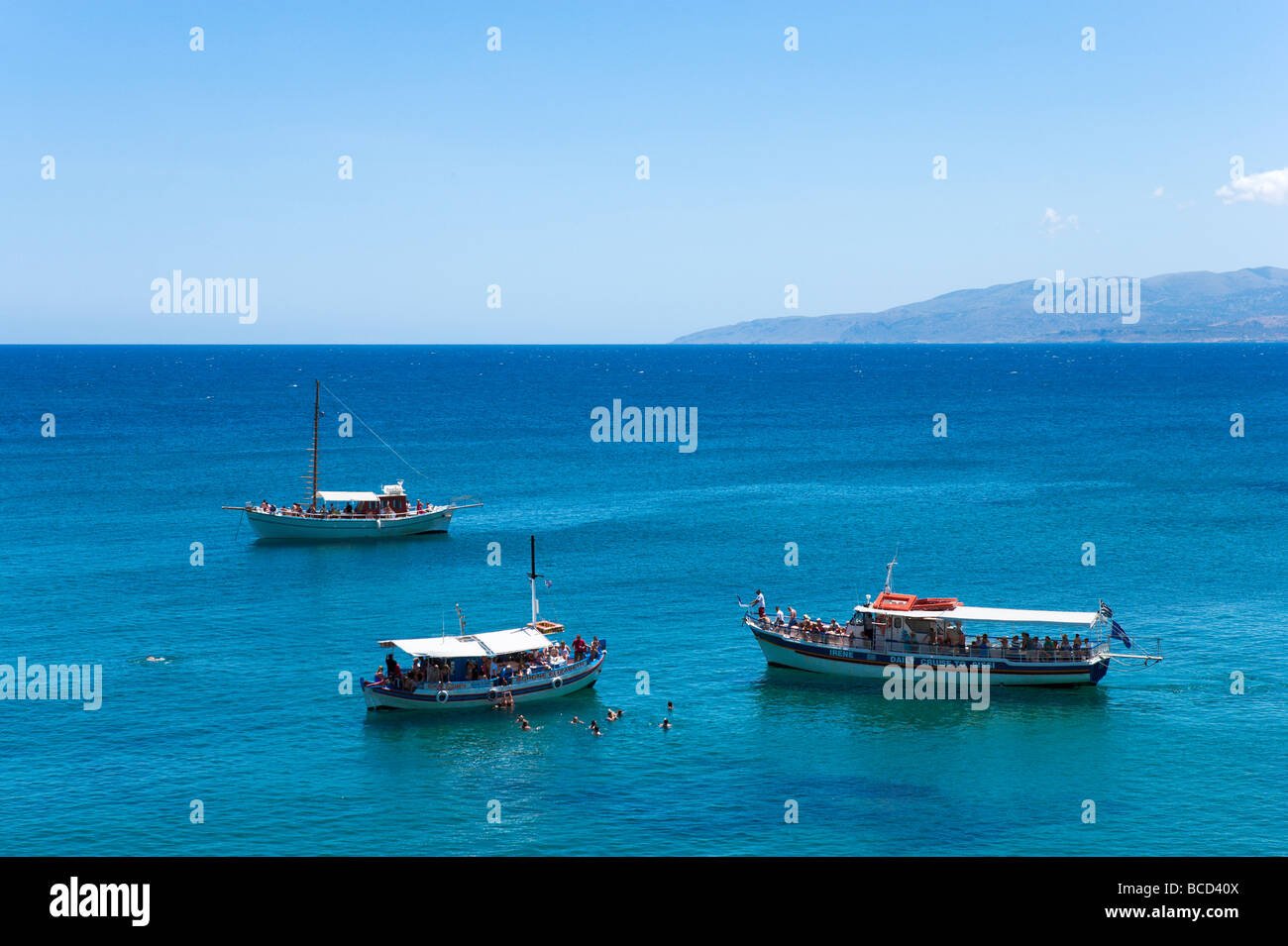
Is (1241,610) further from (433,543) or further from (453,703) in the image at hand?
(433,543)

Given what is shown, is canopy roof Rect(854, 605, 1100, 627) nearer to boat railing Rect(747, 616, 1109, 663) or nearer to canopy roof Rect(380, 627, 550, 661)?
boat railing Rect(747, 616, 1109, 663)

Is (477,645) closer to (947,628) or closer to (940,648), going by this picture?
(940,648)

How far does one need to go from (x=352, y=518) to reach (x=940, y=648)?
5964 centimetres

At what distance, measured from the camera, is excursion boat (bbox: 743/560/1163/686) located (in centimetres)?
6175

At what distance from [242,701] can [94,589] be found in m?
29.7

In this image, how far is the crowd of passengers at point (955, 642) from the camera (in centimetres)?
6181

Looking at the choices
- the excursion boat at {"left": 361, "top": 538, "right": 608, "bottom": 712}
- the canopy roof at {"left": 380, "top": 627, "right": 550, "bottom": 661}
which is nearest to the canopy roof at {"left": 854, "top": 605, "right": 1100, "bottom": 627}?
the excursion boat at {"left": 361, "top": 538, "right": 608, "bottom": 712}

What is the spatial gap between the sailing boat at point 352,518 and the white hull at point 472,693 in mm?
48488

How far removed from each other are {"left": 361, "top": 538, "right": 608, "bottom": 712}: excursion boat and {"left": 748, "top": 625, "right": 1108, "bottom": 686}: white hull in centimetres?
1030

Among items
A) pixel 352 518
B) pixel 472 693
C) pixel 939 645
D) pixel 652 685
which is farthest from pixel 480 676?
pixel 352 518

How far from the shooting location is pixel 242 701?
2333 inches

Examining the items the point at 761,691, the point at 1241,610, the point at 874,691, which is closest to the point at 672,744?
the point at 761,691

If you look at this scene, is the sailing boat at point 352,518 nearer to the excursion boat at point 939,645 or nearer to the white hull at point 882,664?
the white hull at point 882,664

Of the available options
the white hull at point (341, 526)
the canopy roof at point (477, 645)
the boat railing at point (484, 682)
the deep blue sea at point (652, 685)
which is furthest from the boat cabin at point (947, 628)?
the white hull at point (341, 526)
